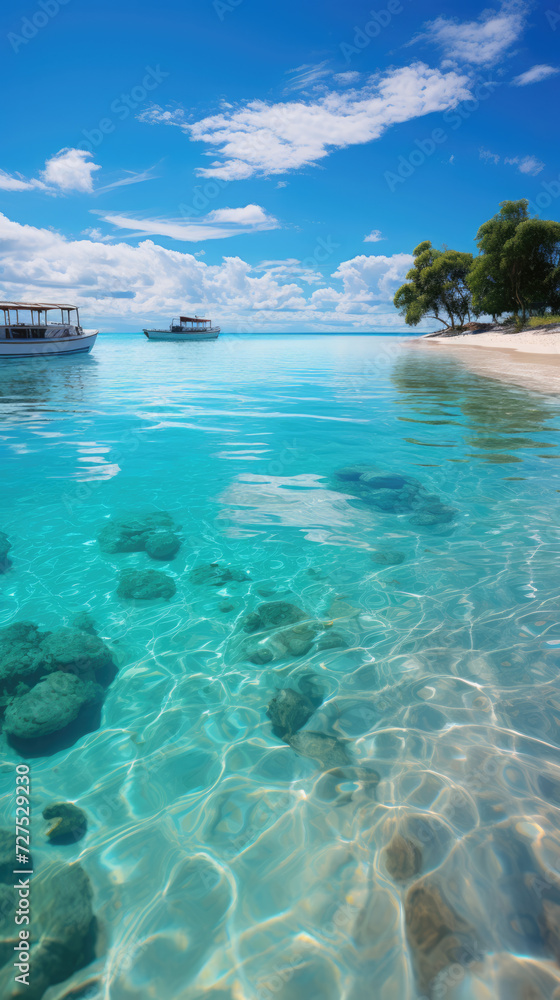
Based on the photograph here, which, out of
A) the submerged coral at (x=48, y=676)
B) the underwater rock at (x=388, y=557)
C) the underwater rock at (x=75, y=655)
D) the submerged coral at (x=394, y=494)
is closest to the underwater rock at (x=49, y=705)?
the submerged coral at (x=48, y=676)

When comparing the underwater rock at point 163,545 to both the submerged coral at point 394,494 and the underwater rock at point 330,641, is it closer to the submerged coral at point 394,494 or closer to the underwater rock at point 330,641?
the underwater rock at point 330,641

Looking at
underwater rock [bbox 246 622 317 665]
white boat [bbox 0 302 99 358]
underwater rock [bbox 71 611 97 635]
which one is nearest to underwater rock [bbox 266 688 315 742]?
underwater rock [bbox 246 622 317 665]

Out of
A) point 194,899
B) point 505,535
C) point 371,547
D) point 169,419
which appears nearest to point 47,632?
point 194,899

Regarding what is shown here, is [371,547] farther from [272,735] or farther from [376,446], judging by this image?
[376,446]

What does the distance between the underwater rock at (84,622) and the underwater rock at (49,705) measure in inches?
34.1

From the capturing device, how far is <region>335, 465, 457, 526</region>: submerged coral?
7281 mm

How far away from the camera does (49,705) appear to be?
12.0ft

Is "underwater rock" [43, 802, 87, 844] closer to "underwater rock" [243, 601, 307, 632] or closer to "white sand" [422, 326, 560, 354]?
"underwater rock" [243, 601, 307, 632]

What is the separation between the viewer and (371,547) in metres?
6.36

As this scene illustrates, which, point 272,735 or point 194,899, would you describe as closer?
point 194,899

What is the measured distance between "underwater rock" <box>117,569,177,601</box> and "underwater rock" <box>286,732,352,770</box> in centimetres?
256

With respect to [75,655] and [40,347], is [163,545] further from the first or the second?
[40,347]

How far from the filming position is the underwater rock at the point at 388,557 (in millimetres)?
5922

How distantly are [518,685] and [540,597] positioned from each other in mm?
1566
